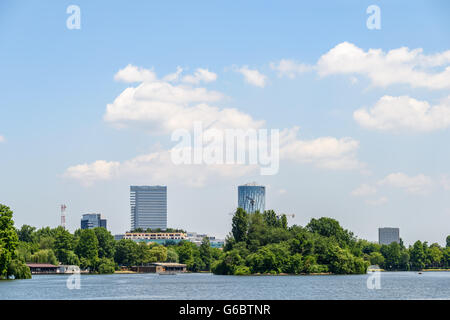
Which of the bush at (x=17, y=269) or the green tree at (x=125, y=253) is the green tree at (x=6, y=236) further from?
the green tree at (x=125, y=253)

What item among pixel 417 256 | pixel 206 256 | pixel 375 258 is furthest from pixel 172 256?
pixel 417 256

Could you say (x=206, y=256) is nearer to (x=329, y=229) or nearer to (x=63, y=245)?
(x=63, y=245)

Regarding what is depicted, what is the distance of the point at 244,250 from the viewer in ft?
381

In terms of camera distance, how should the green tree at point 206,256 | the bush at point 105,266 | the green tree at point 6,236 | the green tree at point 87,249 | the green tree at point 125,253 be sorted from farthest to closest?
the green tree at point 206,256 < the green tree at point 125,253 < the bush at point 105,266 < the green tree at point 87,249 < the green tree at point 6,236

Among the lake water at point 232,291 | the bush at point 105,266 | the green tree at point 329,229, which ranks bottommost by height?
the bush at point 105,266

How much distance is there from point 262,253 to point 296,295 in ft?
183

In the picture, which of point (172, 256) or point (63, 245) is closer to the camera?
point (63, 245)

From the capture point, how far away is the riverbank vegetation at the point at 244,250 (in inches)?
4277

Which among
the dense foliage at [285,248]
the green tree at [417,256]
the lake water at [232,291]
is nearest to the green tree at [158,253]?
the dense foliage at [285,248]

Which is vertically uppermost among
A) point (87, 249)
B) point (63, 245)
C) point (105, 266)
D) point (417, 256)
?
point (63, 245)

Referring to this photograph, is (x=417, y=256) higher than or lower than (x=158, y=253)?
lower

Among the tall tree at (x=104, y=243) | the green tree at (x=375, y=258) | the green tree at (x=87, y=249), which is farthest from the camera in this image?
the green tree at (x=375, y=258)
